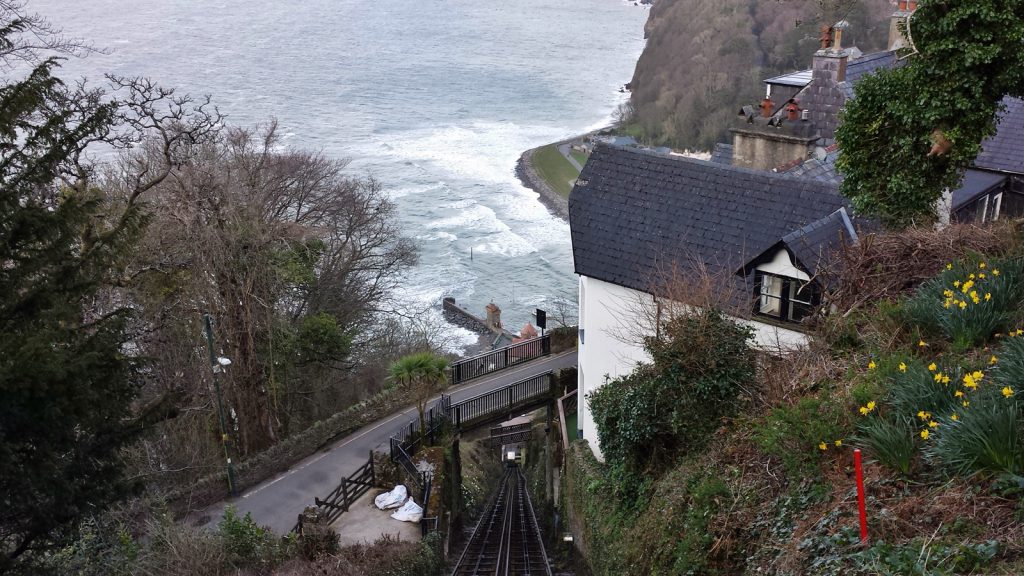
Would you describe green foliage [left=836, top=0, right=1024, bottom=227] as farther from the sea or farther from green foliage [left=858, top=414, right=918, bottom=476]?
the sea

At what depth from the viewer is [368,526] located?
20.6 m

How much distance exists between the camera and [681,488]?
12922 millimetres

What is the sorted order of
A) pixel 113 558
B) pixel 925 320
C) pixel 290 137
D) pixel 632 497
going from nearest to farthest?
pixel 925 320 → pixel 113 558 → pixel 632 497 → pixel 290 137

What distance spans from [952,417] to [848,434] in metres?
1.98

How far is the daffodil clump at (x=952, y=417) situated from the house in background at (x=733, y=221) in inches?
237

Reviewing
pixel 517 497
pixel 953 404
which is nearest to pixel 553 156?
pixel 517 497

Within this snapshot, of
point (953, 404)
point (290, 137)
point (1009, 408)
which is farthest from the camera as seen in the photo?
point (290, 137)

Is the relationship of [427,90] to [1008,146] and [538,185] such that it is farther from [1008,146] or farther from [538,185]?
[1008,146]

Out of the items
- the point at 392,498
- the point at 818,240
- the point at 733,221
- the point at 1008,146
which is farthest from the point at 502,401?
the point at 1008,146

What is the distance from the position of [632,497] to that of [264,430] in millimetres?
14665

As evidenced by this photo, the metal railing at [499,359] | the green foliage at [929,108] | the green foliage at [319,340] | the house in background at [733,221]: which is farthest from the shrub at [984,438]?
the green foliage at [319,340]

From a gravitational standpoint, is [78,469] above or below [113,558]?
above

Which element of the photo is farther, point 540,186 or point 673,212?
point 540,186

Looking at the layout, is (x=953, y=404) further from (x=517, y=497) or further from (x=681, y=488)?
(x=517, y=497)
